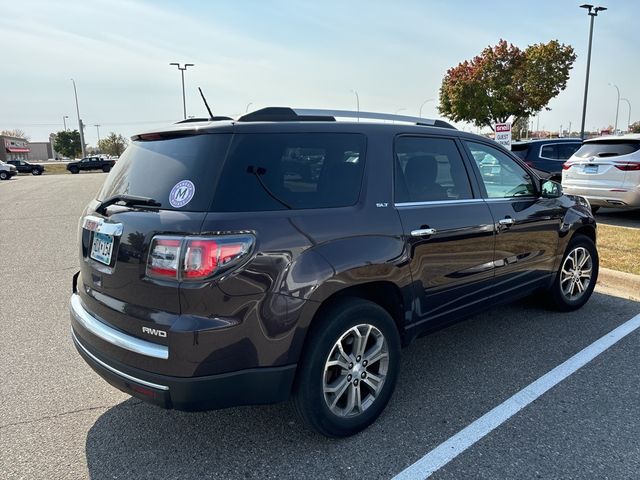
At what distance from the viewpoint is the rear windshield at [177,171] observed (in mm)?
2379

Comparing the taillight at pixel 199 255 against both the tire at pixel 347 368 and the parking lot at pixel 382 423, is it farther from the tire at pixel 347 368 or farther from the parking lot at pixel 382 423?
the parking lot at pixel 382 423

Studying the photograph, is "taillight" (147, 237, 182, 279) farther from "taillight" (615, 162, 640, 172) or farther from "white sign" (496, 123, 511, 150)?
"white sign" (496, 123, 511, 150)

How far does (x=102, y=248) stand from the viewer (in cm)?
267

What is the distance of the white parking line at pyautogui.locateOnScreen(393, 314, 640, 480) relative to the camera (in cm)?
253

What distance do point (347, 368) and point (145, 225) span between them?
52.6 inches

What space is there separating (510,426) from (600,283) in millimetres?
3632

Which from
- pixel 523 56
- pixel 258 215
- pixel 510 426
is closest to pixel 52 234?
pixel 258 215

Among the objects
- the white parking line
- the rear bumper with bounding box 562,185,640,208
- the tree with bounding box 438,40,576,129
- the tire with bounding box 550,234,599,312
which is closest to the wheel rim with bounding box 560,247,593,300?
the tire with bounding box 550,234,599,312

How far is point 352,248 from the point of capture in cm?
266

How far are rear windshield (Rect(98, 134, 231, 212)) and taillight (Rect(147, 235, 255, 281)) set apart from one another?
0.57 feet

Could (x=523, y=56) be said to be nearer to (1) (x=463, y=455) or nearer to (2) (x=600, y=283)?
(2) (x=600, y=283)

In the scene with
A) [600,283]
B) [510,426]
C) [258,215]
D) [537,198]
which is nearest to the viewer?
[258,215]

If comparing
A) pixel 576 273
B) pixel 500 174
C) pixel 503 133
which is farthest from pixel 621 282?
pixel 503 133

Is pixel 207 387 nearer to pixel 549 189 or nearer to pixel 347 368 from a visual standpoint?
pixel 347 368
